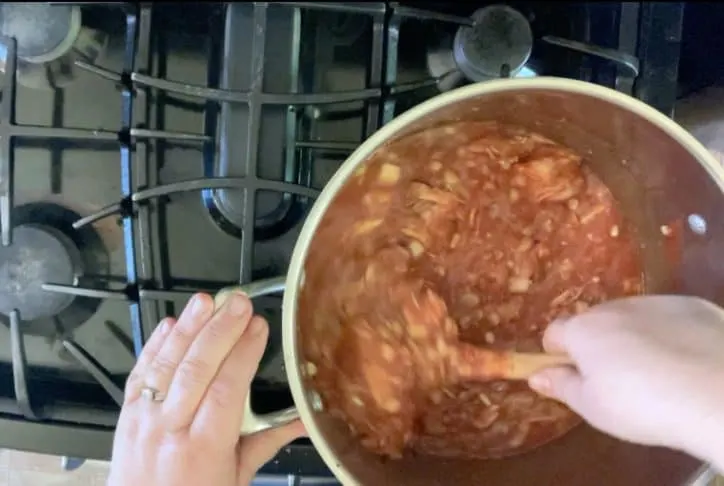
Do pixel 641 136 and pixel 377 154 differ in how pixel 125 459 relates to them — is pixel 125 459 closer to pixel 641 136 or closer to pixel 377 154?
pixel 377 154

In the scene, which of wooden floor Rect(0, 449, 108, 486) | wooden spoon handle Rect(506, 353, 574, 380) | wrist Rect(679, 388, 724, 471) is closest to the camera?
wrist Rect(679, 388, 724, 471)

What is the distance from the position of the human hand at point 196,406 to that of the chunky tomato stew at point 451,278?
0.15ft

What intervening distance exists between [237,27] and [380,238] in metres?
0.19

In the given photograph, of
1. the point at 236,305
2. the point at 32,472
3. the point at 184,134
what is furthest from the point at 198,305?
the point at 32,472

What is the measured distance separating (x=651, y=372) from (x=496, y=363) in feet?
0.47

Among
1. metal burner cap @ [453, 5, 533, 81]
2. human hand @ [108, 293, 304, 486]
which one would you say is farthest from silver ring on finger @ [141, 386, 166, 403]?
metal burner cap @ [453, 5, 533, 81]

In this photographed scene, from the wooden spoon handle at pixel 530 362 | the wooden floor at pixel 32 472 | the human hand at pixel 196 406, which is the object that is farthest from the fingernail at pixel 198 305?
the wooden floor at pixel 32 472

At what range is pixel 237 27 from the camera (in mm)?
583

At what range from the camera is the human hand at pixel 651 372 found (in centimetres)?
44

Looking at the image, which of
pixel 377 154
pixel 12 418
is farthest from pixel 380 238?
pixel 12 418

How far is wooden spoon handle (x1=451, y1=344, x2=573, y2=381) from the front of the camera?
1.79ft

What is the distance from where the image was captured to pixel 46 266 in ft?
2.06

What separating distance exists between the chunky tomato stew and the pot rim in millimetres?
50

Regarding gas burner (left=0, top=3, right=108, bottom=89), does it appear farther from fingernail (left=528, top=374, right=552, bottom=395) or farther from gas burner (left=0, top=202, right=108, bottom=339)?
fingernail (left=528, top=374, right=552, bottom=395)
